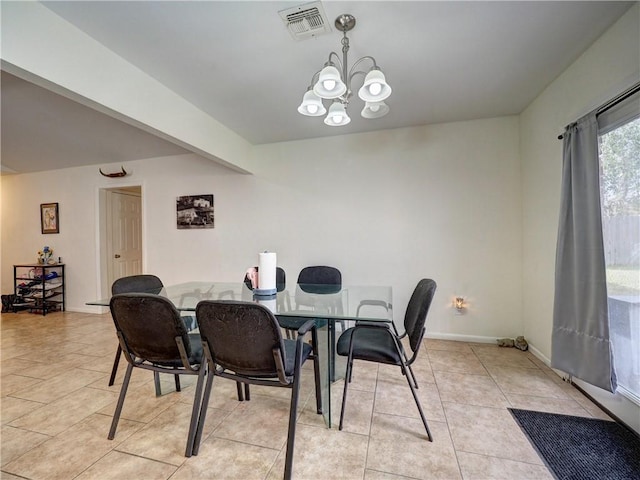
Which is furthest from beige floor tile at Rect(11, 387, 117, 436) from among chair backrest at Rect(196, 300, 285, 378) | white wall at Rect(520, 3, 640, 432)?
white wall at Rect(520, 3, 640, 432)

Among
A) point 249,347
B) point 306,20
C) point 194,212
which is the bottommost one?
point 249,347

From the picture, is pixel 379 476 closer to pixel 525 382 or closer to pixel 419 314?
pixel 419 314

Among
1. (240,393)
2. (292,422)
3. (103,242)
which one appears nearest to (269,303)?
(240,393)

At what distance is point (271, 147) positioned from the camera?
12.4 feet

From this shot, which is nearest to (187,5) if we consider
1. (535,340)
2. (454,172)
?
(454,172)

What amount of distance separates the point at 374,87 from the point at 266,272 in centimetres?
147

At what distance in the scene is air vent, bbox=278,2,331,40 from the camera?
1566 mm

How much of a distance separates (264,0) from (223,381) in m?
2.60

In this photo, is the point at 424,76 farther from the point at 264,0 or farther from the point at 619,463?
the point at 619,463

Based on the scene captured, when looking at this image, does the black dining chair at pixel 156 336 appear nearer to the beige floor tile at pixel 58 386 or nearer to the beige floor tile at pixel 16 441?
the beige floor tile at pixel 16 441

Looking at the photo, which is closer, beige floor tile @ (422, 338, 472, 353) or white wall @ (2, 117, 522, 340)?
beige floor tile @ (422, 338, 472, 353)

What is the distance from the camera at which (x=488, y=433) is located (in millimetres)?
1655

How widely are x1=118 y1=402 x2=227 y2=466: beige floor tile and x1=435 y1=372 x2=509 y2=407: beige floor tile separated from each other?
1.61m

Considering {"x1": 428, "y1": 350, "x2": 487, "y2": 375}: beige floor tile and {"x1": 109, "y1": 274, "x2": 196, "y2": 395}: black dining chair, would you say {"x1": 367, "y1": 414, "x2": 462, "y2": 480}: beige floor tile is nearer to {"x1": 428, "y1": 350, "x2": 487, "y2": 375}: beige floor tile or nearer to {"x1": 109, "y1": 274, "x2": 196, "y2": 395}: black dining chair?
{"x1": 428, "y1": 350, "x2": 487, "y2": 375}: beige floor tile
